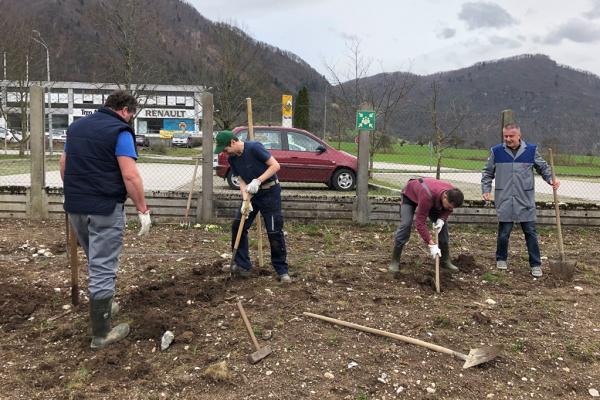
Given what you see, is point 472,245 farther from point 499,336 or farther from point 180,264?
point 180,264

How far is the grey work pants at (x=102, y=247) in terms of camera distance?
→ 3.62 meters

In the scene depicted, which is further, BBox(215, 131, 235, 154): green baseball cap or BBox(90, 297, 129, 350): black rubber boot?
BBox(215, 131, 235, 154): green baseball cap

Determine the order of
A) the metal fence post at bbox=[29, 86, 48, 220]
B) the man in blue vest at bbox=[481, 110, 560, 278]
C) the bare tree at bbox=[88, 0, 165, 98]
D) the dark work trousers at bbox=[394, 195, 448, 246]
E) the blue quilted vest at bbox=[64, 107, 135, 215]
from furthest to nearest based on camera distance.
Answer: the bare tree at bbox=[88, 0, 165, 98], the metal fence post at bbox=[29, 86, 48, 220], the man in blue vest at bbox=[481, 110, 560, 278], the dark work trousers at bbox=[394, 195, 448, 246], the blue quilted vest at bbox=[64, 107, 135, 215]

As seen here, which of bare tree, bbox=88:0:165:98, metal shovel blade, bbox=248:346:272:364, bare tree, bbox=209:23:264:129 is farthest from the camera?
bare tree, bbox=209:23:264:129

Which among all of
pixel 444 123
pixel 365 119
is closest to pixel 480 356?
pixel 365 119

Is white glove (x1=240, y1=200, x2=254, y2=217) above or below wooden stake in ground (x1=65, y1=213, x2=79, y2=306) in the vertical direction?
above

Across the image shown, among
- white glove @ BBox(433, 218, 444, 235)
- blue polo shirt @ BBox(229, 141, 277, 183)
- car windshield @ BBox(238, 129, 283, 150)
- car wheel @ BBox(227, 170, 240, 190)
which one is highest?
car windshield @ BBox(238, 129, 283, 150)

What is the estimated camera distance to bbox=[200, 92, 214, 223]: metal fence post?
7742 millimetres

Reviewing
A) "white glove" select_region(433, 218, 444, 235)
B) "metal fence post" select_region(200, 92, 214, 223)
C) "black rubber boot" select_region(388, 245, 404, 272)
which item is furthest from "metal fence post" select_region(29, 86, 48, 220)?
"white glove" select_region(433, 218, 444, 235)

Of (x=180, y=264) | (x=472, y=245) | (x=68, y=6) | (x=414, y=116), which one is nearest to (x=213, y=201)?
(x=180, y=264)

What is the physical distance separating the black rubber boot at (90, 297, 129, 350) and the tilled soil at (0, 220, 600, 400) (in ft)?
0.24

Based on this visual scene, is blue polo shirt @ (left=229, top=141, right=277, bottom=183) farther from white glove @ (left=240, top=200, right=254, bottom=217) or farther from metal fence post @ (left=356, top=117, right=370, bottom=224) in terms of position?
metal fence post @ (left=356, top=117, right=370, bottom=224)

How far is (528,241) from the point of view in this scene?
18.9 feet

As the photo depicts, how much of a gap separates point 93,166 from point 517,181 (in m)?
4.48
